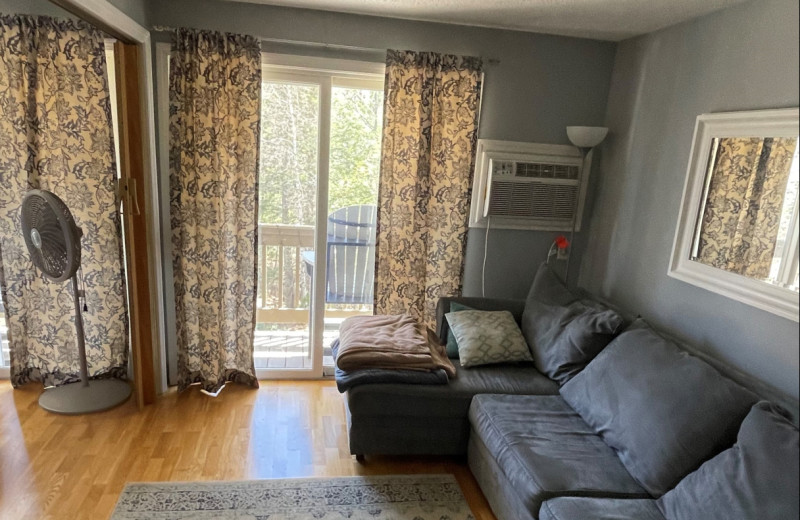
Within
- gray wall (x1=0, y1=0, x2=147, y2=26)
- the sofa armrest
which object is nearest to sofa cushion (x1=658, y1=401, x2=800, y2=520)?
the sofa armrest

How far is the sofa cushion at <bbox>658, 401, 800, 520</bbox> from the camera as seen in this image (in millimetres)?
1339

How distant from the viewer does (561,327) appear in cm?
256

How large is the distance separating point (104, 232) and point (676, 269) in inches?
121

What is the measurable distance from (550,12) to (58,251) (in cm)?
285

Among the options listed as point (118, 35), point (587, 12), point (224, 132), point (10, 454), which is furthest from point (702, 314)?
point (10, 454)

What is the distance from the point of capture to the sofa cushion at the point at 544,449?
1753 millimetres

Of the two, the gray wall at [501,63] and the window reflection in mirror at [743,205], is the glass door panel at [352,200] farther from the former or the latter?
the window reflection in mirror at [743,205]

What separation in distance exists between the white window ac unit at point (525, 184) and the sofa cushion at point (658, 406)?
109cm

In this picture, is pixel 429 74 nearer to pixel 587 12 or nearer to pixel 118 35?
pixel 587 12

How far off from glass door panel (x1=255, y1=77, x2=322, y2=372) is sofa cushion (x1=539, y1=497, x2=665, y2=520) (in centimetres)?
197

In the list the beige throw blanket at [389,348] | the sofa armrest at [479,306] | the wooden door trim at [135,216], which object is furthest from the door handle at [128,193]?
the sofa armrest at [479,306]

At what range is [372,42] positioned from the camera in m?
2.83

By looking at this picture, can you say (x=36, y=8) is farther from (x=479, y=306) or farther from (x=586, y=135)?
(x=586, y=135)

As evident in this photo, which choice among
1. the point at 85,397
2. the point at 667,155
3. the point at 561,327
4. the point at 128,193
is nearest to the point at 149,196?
the point at 128,193
